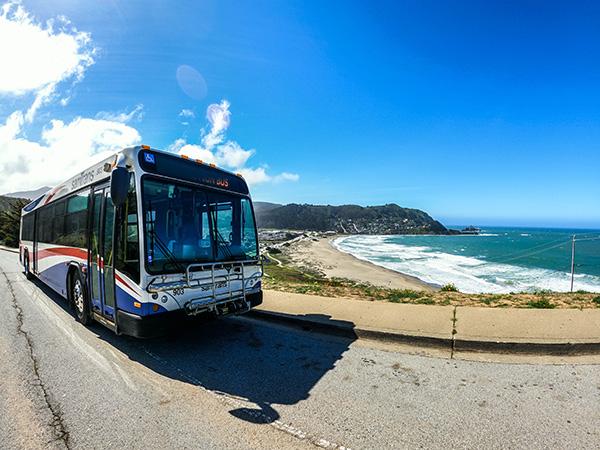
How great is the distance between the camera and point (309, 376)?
428 cm

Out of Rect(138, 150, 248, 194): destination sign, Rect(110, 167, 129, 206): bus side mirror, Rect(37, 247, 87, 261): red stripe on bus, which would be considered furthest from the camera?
Rect(37, 247, 87, 261): red stripe on bus

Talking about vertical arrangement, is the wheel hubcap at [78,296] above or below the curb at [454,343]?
above

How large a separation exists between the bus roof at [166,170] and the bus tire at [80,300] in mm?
1920

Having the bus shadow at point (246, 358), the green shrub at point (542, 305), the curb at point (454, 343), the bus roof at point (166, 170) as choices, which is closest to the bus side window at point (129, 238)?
the bus roof at point (166, 170)

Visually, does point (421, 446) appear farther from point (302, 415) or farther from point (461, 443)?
point (302, 415)

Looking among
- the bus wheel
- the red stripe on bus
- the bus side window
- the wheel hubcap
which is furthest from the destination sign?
the wheel hubcap

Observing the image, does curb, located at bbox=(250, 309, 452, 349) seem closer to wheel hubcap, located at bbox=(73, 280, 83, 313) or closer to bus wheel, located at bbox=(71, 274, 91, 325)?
bus wheel, located at bbox=(71, 274, 91, 325)

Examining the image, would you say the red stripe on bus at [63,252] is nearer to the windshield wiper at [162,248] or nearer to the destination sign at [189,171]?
the windshield wiper at [162,248]

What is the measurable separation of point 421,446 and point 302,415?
114 cm

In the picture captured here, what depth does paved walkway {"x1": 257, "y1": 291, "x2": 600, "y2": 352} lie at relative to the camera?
4910 mm

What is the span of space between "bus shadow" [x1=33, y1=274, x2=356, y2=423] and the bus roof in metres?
2.34

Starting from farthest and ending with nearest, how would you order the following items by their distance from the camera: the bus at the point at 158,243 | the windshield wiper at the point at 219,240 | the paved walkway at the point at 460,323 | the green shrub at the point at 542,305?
the green shrub at the point at 542,305
the windshield wiper at the point at 219,240
the paved walkway at the point at 460,323
the bus at the point at 158,243

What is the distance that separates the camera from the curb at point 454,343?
15.5 feet

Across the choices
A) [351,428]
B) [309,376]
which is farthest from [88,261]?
[351,428]
